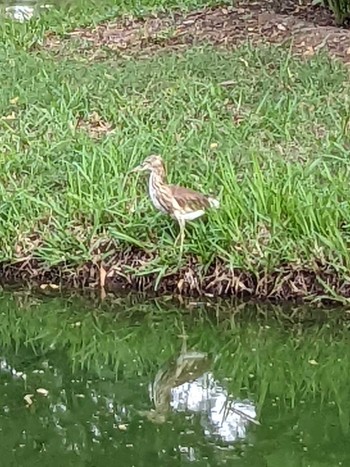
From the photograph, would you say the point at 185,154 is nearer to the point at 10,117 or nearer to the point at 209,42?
the point at 10,117

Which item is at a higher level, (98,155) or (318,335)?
(98,155)

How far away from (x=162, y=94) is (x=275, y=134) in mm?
1256

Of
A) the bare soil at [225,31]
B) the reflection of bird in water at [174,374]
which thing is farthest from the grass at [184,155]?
the reflection of bird in water at [174,374]

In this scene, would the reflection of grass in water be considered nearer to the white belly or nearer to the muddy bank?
the muddy bank

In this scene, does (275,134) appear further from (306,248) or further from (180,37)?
(180,37)

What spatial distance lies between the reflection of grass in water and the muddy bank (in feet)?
0.48

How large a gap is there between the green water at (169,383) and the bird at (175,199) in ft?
1.59

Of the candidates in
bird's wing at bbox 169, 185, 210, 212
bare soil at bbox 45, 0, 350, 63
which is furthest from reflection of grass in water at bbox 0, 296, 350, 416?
bare soil at bbox 45, 0, 350, 63

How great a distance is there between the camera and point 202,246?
633cm

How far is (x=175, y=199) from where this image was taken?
6.28m

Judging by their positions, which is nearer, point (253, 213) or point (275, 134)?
point (253, 213)

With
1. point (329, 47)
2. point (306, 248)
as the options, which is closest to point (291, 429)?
point (306, 248)

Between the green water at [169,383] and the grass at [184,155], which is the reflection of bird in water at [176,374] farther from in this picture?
the grass at [184,155]

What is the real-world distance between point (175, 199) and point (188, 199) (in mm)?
71
